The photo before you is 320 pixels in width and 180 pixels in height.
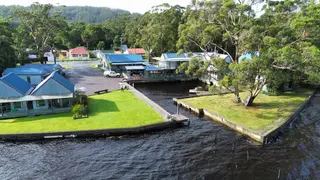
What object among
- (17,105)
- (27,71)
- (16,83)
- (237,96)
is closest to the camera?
(17,105)

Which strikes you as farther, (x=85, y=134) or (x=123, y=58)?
(x=123, y=58)

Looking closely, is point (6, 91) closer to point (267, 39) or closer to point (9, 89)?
point (9, 89)

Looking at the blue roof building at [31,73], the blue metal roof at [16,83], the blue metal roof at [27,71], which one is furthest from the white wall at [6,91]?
the blue metal roof at [27,71]

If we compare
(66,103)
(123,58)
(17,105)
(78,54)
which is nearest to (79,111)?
(66,103)

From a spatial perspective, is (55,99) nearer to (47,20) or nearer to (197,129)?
(197,129)

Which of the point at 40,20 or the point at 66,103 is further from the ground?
the point at 40,20

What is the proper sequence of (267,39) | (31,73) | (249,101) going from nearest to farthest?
(267,39) < (249,101) < (31,73)

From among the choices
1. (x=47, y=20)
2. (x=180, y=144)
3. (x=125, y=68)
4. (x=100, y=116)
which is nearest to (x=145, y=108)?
(x=100, y=116)

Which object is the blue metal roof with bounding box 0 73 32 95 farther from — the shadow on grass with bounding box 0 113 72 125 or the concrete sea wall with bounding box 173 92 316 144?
the concrete sea wall with bounding box 173 92 316 144
